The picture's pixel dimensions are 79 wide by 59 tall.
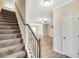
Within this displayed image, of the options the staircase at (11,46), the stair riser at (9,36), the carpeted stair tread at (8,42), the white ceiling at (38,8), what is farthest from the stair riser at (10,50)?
the white ceiling at (38,8)

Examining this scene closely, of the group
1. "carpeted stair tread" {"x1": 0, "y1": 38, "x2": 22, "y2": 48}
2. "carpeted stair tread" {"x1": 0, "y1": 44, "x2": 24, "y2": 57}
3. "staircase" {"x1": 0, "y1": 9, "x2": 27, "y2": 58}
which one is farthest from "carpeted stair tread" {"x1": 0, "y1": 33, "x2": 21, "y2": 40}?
"carpeted stair tread" {"x1": 0, "y1": 44, "x2": 24, "y2": 57}

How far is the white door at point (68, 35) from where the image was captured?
17.9 ft

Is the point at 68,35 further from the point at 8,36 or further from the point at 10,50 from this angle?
the point at 10,50

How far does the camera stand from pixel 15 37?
15.0 ft

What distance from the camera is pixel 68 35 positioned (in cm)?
577

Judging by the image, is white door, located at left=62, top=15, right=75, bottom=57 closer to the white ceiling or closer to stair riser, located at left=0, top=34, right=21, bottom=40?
the white ceiling

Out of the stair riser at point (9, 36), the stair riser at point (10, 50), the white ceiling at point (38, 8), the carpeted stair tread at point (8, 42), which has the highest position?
the white ceiling at point (38, 8)

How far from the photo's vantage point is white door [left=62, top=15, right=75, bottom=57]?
5.46m

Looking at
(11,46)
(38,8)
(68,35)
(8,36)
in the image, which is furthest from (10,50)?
(38,8)

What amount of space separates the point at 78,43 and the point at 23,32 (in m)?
2.35

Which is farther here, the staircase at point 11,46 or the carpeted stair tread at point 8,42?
the carpeted stair tread at point 8,42

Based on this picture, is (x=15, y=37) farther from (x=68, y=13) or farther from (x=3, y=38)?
(x=68, y=13)

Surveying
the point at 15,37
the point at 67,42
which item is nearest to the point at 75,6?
the point at 67,42

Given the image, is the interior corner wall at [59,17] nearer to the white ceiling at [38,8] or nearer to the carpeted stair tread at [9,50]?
the white ceiling at [38,8]
